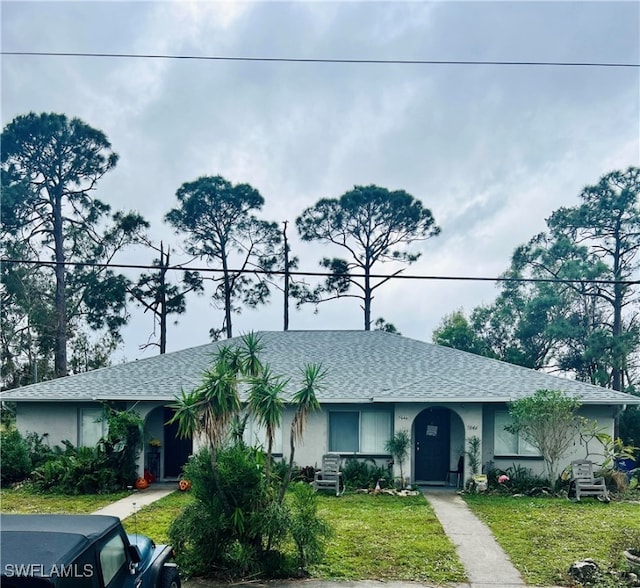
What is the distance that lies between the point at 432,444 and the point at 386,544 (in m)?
7.04

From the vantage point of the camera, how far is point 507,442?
50.7 ft

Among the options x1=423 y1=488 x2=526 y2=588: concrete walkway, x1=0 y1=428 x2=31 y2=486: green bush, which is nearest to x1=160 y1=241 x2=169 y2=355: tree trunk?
x1=0 y1=428 x2=31 y2=486: green bush

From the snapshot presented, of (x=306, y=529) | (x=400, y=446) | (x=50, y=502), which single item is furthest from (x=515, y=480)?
(x=50, y=502)

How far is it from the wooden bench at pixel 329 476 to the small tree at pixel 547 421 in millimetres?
4829

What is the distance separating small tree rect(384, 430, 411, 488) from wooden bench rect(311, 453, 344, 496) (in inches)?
60.3

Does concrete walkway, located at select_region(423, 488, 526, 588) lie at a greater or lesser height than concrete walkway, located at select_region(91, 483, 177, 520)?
greater

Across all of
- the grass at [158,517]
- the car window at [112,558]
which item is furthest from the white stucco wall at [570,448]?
the car window at [112,558]

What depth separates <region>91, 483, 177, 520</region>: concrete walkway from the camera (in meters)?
12.0

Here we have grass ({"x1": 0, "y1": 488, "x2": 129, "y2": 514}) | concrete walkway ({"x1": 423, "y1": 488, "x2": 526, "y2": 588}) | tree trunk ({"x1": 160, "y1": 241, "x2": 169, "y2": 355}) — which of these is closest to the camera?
concrete walkway ({"x1": 423, "y1": 488, "x2": 526, "y2": 588})

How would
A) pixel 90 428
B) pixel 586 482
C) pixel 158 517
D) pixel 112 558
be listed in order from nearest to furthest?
pixel 112 558 < pixel 158 517 < pixel 586 482 < pixel 90 428

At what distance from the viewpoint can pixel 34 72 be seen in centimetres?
1097

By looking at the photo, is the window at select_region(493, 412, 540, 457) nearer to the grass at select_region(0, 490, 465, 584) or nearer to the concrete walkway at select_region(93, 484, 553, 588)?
the concrete walkway at select_region(93, 484, 553, 588)

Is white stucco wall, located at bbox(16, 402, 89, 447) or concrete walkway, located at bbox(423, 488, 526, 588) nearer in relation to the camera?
concrete walkway, located at bbox(423, 488, 526, 588)

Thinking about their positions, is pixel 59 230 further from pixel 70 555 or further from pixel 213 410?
pixel 70 555
